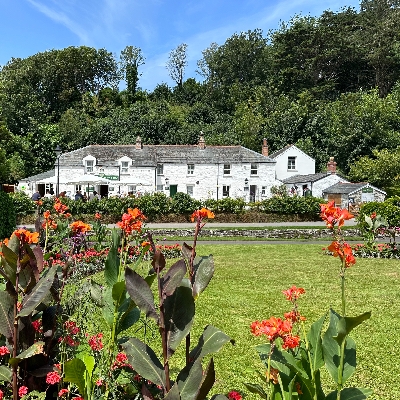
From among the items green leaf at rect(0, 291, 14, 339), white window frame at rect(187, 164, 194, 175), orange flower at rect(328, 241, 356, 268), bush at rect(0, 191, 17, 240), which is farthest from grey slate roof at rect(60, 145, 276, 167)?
orange flower at rect(328, 241, 356, 268)

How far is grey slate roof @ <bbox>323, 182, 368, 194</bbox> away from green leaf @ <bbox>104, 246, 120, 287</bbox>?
33113mm

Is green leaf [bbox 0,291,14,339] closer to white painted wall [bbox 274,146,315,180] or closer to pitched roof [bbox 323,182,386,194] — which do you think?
pitched roof [bbox 323,182,386,194]

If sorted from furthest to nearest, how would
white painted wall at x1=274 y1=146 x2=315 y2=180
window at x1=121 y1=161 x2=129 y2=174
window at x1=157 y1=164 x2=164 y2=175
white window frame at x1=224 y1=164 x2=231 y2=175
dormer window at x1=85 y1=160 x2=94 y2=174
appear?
white painted wall at x1=274 y1=146 x2=315 y2=180, white window frame at x1=224 y1=164 x2=231 y2=175, window at x1=157 y1=164 x2=164 y2=175, window at x1=121 y1=161 x2=129 y2=174, dormer window at x1=85 y1=160 x2=94 y2=174

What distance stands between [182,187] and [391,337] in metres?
32.8

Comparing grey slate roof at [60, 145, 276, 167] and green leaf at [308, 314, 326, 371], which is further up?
grey slate roof at [60, 145, 276, 167]

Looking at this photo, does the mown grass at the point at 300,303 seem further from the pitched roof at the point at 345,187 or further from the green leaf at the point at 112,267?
the pitched roof at the point at 345,187

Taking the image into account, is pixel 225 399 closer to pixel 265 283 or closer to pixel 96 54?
pixel 265 283

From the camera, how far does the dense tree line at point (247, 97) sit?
148 ft

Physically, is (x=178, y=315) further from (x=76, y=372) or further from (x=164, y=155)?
(x=164, y=155)

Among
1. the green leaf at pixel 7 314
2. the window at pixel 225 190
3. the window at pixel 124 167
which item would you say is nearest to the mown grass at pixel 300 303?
the green leaf at pixel 7 314

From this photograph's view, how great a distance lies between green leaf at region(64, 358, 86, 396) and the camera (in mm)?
1712

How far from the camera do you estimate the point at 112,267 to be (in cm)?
214

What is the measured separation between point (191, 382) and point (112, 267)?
0.78m

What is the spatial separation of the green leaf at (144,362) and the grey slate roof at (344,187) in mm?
33479
